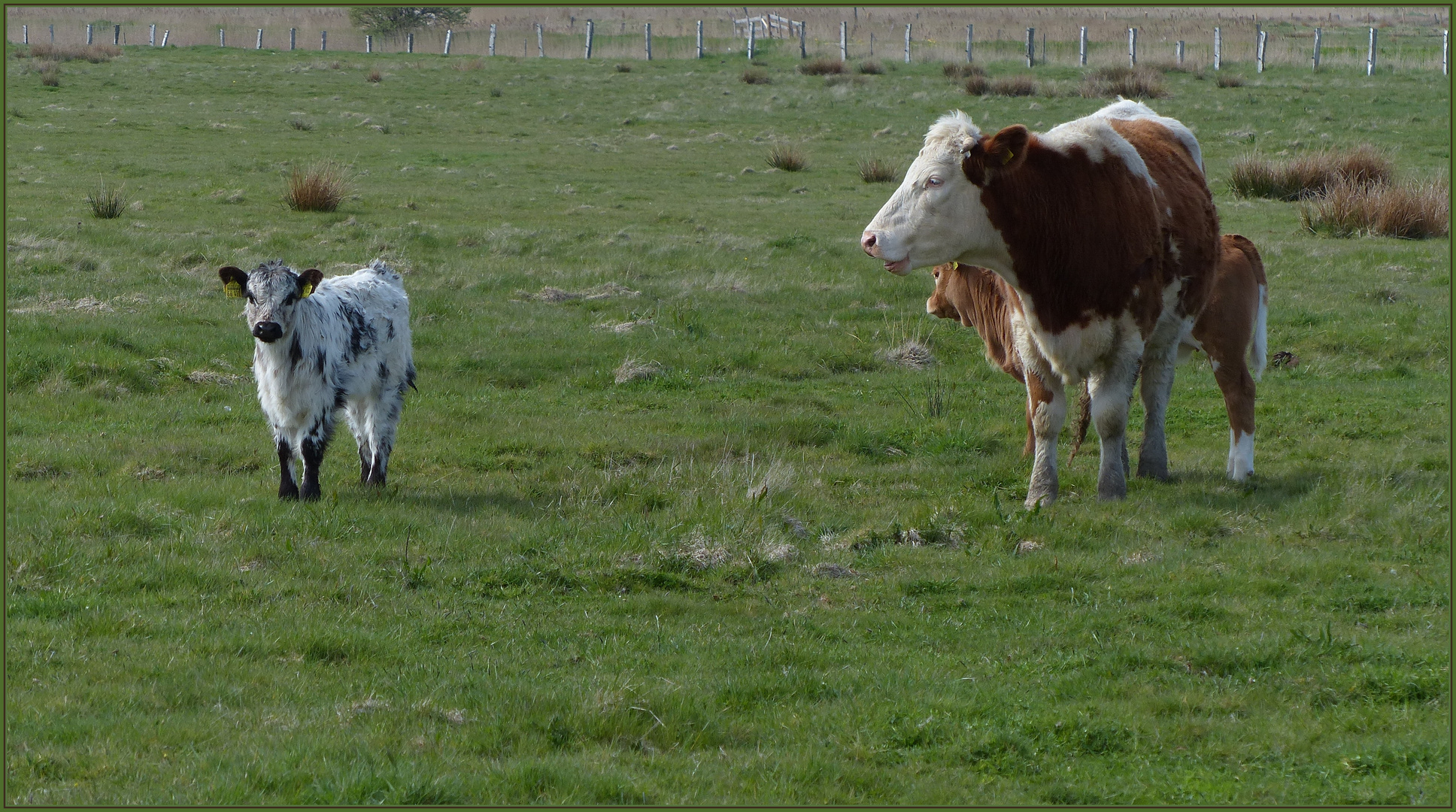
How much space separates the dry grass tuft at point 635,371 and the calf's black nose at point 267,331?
4433 mm

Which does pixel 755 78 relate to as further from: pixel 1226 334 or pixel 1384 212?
pixel 1226 334

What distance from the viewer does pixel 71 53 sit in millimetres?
46281

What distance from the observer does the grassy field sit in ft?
17.5

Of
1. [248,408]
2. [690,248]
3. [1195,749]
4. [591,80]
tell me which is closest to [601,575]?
[1195,749]

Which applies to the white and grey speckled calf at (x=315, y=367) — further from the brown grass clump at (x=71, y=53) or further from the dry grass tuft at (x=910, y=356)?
the brown grass clump at (x=71, y=53)

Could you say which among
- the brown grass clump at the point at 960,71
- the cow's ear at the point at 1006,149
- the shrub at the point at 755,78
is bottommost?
the cow's ear at the point at 1006,149

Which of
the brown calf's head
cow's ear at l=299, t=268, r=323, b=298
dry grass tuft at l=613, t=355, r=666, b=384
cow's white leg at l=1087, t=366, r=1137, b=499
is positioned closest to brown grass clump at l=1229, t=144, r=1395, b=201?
dry grass tuft at l=613, t=355, r=666, b=384

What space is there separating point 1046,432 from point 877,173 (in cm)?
1862

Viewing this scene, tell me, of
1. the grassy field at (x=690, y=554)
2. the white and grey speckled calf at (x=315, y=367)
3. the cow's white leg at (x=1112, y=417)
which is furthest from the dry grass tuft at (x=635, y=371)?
the cow's white leg at (x=1112, y=417)

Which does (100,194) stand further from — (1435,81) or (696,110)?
(1435,81)

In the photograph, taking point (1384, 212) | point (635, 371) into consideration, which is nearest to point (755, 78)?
point (1384, 212)

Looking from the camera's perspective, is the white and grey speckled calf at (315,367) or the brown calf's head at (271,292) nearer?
the brown calf's head at (271,292)

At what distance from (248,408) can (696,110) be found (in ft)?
90.7

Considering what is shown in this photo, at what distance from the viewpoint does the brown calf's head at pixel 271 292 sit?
29.6ft
